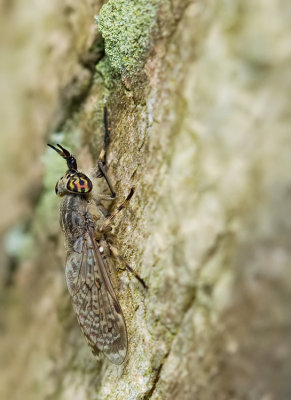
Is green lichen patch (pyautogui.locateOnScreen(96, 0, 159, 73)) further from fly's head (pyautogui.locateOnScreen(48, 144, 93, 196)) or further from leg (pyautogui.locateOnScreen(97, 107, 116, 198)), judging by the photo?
fly's head (pyautogui.locateOnScreen(48, 144, 93, 196))

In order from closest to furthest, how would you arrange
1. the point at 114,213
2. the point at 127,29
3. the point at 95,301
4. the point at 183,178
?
1. the point at 183,178
2. the point at 127,29
3. the point at 114,213
4. the point at 95,301

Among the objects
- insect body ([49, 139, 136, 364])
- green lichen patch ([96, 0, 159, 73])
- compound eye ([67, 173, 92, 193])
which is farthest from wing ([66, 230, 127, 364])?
green lichen patch ([96, 0, 159, 73])

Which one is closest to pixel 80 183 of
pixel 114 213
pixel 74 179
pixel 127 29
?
pixel 74 179

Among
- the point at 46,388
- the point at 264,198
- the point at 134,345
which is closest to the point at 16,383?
the point at 46,388

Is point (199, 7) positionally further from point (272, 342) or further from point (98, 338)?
point (98, 338)

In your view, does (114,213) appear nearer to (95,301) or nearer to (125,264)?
(125,264)

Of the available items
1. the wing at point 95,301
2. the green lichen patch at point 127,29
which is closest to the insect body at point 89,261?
the wing at point 95,301

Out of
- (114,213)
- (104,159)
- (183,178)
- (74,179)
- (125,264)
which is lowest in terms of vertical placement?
(183,178)
